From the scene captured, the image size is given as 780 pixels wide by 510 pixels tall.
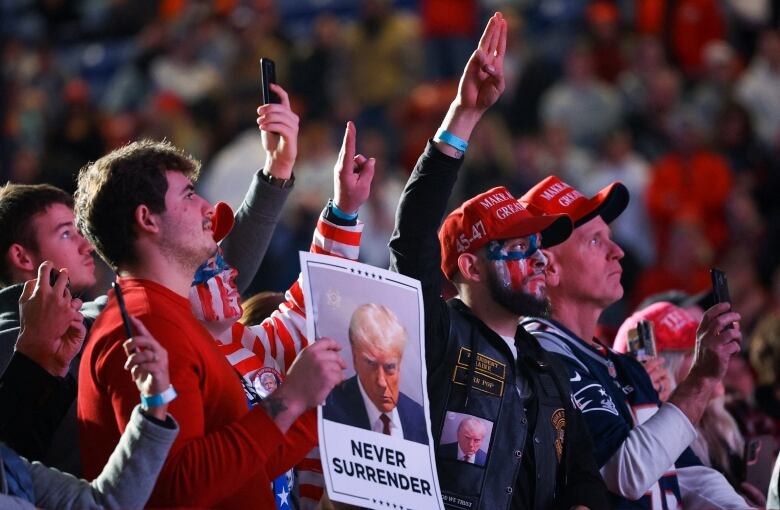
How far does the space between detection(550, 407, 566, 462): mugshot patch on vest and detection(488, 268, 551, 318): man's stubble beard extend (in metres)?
0.31

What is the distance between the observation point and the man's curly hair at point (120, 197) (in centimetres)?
368

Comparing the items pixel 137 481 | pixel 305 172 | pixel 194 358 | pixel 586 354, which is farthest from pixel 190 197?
pixel 305 172

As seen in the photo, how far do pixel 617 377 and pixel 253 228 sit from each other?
1.29 metres

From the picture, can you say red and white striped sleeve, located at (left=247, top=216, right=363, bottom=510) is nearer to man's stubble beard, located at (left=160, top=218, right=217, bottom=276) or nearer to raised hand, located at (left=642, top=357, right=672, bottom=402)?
man's stubble beard, located at (left=160, top=218, right=217, bottom=276)

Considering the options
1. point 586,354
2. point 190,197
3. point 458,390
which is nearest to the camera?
point 190,197

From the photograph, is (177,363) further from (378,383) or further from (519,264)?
(519,264)

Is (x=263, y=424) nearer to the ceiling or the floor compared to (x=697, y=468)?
nearer to the floor

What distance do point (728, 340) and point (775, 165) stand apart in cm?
649

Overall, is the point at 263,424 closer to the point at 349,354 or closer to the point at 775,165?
the point at 349,354

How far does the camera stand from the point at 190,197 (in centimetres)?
376

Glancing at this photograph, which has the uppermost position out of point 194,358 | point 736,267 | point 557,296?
point 736,267

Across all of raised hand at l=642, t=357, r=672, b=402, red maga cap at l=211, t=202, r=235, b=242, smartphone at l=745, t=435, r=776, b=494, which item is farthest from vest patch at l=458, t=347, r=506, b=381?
smartphone at l=745, t=435, r=776, b=494

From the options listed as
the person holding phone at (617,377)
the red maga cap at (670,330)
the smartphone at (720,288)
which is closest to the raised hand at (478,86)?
the person holding phone at (617,377)

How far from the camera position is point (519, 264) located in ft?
14.5
